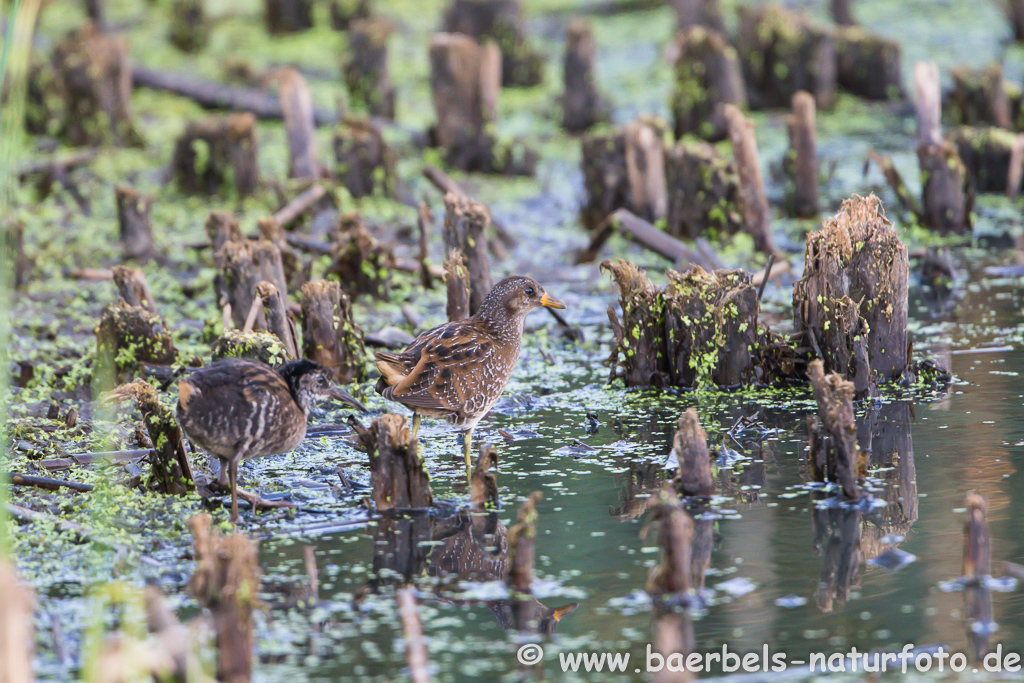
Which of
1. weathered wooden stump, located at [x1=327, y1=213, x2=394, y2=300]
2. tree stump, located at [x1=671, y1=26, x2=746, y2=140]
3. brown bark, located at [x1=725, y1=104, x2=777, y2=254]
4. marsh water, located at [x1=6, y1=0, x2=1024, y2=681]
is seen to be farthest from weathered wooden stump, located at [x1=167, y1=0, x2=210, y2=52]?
brown bark, located at [x1=725, y1=104, x2=777, y2=254]

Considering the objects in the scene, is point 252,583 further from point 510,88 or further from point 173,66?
point 173,66

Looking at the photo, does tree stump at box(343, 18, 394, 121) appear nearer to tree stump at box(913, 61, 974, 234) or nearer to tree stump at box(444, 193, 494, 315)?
tree stump at box(913, 61, 974, 234)

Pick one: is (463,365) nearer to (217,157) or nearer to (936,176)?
(936,176)

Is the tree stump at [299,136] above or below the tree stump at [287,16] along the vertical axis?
below

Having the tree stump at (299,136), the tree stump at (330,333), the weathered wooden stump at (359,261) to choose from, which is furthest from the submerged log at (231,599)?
the tree stump at (299,136)

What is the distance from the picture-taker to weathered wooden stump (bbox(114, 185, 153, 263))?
985 cm

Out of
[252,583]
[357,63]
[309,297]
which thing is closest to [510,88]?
[357,63]

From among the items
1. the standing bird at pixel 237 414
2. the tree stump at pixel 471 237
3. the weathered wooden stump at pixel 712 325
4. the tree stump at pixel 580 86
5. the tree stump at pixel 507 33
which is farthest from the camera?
the tree stump at pixel 507 33

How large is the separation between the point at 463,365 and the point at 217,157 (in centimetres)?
645

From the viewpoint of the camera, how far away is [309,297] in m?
7.29

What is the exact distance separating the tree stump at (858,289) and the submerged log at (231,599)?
12.6 feet

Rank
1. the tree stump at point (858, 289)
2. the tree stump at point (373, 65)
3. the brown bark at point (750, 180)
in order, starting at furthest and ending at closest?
the tree stump at point (373, 65), the brown bark at point (750, 180), the tree stump at point (858, 289)

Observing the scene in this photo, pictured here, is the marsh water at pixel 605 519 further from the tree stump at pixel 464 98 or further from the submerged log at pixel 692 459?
the tree stump at pixel 464 98

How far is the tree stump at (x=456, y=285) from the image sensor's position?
291 inches
